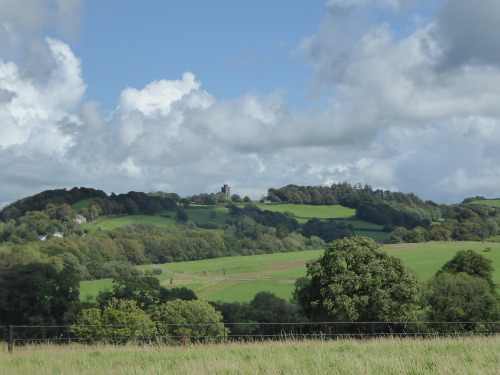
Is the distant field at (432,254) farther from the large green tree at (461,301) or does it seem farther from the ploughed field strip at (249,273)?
the large green tree at (461,301)

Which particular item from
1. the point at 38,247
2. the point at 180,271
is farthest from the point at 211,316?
the point at 38,247

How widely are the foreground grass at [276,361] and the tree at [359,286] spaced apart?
27592 millimetres

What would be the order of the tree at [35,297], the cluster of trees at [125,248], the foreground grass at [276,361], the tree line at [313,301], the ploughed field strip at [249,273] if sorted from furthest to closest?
1. the cluster of trees at [125,248]
2. the ploughed field strip at [249,273]
3. the tree at [35,297]
4. the tree line at [313,301]
5. the foreground grass at [276,361]

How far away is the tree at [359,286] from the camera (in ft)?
143

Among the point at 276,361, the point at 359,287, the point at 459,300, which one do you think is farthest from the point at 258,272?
the point at 276,361

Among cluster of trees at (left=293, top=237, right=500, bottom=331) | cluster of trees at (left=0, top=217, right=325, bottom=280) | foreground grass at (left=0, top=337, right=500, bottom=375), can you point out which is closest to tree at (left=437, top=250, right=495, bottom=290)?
cluster of trees at (left=293, top=237, right=500, bottom=331)

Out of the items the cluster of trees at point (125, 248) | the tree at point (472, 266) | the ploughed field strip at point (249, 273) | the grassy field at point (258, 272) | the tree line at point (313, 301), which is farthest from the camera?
the cluster of trees at point (125, 248)

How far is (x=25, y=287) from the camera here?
2852 inches

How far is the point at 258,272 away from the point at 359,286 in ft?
239

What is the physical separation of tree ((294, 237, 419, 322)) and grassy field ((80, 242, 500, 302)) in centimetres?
3287

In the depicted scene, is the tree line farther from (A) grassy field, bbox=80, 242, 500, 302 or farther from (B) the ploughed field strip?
(B) the ploughed field strip

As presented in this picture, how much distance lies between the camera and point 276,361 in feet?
43.2

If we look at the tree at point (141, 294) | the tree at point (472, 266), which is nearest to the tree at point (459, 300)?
the tree at point (472, 266)

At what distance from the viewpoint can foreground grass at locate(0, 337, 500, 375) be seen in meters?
11.6
